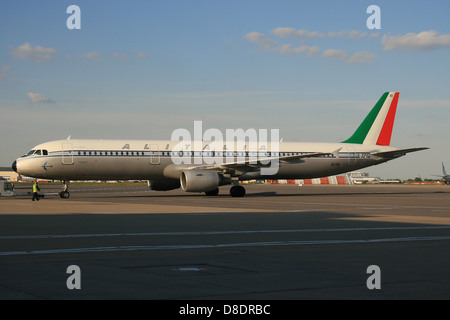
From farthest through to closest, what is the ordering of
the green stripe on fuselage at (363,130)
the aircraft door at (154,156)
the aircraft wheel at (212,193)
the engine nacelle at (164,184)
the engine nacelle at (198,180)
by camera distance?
the green stripe on fuselage at (363,130), the aircraft wheel at (212,193), the engine nacelle at (164,184), the aircraft door at (154,156), the engine nacelle at (198,180)

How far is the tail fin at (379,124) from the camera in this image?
1921 inches

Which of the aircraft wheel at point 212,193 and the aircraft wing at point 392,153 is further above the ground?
the aircraft wing at point 392,153

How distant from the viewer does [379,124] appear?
49.0 meters

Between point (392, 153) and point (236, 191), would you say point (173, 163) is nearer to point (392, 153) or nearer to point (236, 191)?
point (236, 191)

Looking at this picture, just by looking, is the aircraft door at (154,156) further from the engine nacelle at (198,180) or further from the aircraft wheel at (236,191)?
the aircraft wheel at (236,191)

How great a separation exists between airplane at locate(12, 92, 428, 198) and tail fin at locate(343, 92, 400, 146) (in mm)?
1306

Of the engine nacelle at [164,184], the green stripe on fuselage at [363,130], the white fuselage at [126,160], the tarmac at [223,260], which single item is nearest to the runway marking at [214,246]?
the tarmac at [223,260]

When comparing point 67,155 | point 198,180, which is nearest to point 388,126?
point 198,180

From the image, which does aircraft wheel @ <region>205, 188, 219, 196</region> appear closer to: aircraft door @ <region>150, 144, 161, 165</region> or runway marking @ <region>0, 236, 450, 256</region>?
aircraft door @ <region>150, 144, 161, 165</region>

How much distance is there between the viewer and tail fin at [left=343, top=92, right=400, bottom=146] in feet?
160

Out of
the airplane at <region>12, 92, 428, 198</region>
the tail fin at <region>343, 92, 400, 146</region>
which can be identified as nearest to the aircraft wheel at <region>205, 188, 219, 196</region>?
the airplane at <region>12, 92, 428, 198</region>

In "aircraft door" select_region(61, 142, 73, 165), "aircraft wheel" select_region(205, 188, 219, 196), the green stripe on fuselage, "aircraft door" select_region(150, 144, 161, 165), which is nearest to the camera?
"aircraft door" select_region(61, 142, 73, 165)

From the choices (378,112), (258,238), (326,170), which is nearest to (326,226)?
(258,238)
